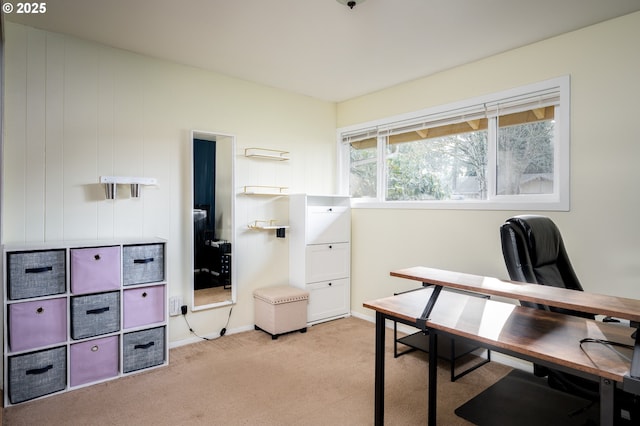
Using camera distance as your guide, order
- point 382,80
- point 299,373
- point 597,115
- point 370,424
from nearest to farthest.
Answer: point 370,424
point 597,115
point 299,373
point 382,80

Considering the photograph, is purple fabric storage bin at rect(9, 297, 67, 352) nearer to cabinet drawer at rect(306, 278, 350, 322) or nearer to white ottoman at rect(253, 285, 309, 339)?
white ottoman at rect(253, 285, 309, 339)

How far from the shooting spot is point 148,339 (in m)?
2.67

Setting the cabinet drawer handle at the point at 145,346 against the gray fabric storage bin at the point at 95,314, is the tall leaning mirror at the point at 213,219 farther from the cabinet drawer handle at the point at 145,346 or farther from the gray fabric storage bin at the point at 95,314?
the gray fabric storage bin at the point at 95,314

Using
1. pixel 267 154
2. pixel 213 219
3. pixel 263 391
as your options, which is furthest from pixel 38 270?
pixel 267 154

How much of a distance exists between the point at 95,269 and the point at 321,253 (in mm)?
2032

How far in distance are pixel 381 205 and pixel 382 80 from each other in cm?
124

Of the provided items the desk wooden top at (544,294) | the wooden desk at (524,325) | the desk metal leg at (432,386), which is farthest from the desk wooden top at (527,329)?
the desk metal leg at (432,386)

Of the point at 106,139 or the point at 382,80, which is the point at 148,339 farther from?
the point at 382,80

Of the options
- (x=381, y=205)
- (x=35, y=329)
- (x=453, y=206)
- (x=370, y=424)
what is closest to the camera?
(x=370, y=424)

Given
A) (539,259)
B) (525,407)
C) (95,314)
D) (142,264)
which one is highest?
(539,259)

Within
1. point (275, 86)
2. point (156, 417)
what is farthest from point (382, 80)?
point (156, 417)

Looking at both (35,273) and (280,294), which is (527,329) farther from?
(35,273)

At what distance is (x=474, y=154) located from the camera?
314 centimetres

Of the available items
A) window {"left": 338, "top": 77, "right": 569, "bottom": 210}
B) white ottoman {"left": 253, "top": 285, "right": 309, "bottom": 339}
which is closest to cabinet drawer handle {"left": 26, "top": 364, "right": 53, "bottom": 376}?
white ottoman {"left": 253, "top": 285, "right": 309, "bottom": 339}
